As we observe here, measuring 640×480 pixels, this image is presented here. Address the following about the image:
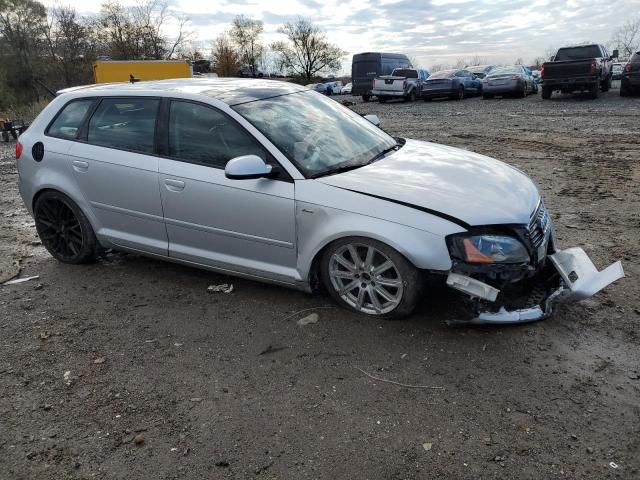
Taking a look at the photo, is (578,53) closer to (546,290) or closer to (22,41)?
(546,290)

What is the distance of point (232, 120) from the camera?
13.0ft

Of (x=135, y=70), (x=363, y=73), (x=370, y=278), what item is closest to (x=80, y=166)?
(x=370, y=278)

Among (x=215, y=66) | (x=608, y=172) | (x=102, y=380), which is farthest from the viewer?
(x=215, y=66)

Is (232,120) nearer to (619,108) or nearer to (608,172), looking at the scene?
(608,172)

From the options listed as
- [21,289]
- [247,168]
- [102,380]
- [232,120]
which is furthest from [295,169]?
[21,289]

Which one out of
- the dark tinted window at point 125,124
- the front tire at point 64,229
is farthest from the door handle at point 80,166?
the front tire at point 64,229

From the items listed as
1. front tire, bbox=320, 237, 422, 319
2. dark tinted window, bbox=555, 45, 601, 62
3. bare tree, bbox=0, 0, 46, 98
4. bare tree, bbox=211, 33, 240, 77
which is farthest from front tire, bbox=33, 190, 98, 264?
bare tree, bbox=211, 33, 240, 77

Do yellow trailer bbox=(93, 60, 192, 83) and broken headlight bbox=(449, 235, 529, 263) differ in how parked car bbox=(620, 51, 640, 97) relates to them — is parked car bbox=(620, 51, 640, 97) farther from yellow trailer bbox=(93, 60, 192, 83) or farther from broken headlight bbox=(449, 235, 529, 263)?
broken headlight bbox=(449, 235, 529, 263)

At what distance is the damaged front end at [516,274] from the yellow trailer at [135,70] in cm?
1544

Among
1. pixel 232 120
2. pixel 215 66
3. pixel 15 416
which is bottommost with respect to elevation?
pixel 15 416

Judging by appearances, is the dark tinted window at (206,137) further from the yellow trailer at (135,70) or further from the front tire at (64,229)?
the yellow trailer at (135,70)

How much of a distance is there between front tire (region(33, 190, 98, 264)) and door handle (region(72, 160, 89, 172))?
338 mm

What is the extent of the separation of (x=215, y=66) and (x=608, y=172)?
6760 centimetres

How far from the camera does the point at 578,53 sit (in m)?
20.2
